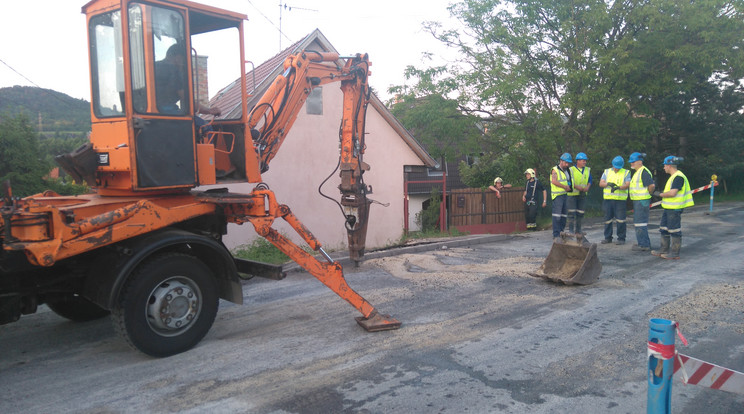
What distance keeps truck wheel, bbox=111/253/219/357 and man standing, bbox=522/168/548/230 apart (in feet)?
33.9

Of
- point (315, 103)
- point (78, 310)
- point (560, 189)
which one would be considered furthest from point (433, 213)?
point (78, 310)

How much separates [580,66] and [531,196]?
3981mm

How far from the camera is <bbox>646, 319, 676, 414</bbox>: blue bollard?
2.65m

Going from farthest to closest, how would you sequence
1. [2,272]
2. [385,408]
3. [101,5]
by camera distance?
[101,5]
[2,272]
[385,408]

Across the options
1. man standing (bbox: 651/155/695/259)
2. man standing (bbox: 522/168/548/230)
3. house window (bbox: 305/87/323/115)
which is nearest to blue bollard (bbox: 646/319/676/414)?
man standing (bbox: 651/155/695/259)

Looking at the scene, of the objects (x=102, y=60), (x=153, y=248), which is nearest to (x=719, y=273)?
(x=153, y=248)

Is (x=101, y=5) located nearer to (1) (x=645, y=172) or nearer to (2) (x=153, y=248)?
(2) (x=153, y=248)

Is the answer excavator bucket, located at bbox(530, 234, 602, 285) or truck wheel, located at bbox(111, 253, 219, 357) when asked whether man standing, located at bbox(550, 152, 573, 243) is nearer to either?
excavator bucket, located at bbox(530, 234, 602, 285)

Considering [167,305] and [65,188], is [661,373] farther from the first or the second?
[65,188]

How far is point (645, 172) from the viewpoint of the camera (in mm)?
9758

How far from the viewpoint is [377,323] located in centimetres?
545

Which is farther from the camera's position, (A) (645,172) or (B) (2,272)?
(A) (645,172)

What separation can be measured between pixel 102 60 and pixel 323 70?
267 centimetres

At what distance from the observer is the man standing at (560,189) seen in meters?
10.1
